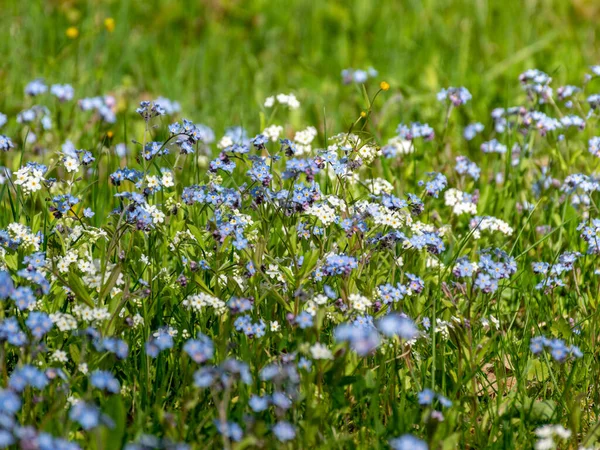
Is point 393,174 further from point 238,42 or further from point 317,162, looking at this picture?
point 238,42

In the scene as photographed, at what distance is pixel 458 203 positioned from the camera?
3.75 meters

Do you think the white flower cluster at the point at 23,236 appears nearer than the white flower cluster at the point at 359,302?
No

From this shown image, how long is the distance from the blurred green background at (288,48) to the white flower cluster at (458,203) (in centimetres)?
138

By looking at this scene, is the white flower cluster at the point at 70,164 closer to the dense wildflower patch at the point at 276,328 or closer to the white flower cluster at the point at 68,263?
the dense wildflower patch at the point at 276,328

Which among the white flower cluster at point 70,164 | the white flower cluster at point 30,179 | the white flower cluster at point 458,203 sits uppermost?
the white flower cluster at point 458,203

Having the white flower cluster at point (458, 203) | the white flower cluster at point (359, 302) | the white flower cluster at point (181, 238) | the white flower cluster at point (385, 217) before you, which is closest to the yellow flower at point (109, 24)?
the white flower cluster at point (458, 203)

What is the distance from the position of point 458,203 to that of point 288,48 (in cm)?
321

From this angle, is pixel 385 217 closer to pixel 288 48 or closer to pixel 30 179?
pixel 30 179

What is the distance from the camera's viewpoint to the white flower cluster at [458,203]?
12.0 feet

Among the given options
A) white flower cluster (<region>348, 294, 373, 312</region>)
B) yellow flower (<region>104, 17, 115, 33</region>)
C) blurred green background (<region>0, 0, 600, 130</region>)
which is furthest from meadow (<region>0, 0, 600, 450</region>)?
yellow flower (<region>104, 17, 115, 33</region>)


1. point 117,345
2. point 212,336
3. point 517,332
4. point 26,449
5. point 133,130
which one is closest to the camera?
point 26,449

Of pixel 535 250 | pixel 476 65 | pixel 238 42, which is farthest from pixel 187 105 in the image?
pixel 535 250

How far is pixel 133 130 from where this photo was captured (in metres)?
5.34

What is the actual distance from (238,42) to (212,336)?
4.21 m
